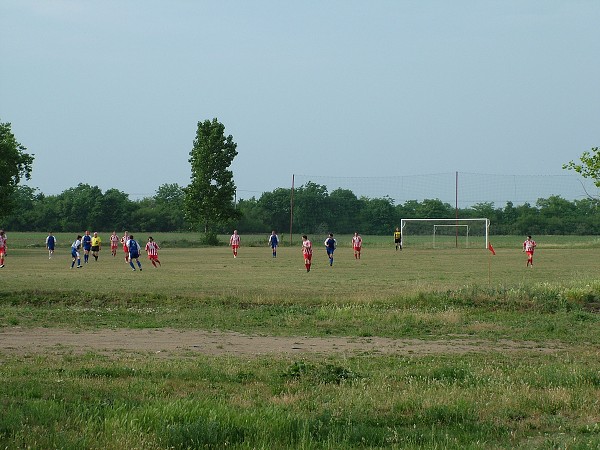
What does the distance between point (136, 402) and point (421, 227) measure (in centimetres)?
7786

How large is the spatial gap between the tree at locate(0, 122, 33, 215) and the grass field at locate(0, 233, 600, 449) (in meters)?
47.0

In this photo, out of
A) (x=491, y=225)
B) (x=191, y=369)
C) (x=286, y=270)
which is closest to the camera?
(x=191, y=369)

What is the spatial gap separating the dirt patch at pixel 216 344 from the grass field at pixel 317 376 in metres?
0.19

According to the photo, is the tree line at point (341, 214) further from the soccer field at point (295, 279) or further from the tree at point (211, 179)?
the soccer field at point (295, 279)

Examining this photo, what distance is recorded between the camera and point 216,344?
16141mm

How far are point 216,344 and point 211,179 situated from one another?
74.2 m

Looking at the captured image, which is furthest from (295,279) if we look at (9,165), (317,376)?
(9,165)

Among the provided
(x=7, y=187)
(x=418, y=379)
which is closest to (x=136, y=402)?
(x=418, y=379)

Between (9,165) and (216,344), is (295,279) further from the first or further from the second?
(9,165)

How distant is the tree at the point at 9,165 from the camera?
230ft

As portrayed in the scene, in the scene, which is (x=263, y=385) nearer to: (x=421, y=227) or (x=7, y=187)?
(x=7, y=187)

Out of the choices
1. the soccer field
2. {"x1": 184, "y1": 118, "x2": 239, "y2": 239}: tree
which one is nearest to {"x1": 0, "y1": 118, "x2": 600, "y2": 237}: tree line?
{"x1": 184, "y1": 118, "x2": 239, "y2": 239}: tree

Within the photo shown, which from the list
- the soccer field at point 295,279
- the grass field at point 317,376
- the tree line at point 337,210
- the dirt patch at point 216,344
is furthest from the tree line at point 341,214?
the dirt patch at point 216,344

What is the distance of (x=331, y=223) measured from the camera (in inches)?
3519
